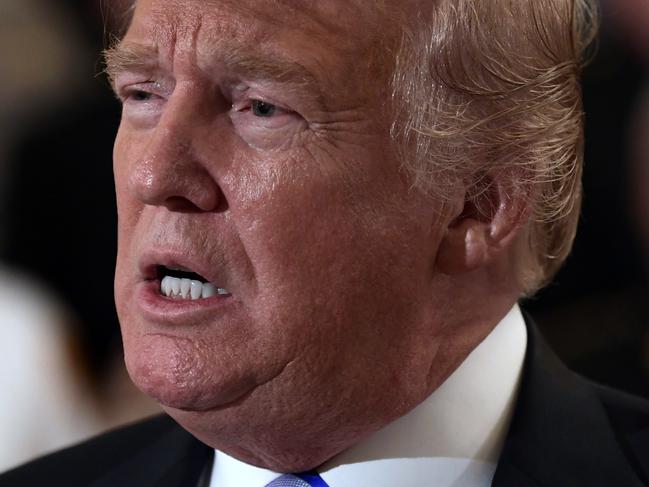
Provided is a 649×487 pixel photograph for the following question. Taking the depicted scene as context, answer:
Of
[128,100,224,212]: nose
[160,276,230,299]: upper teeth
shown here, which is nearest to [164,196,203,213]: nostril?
[128,100,224,212]: nose

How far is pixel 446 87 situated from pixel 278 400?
50 cm

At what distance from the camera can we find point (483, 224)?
193 cm

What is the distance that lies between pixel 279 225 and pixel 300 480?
41 centimetres

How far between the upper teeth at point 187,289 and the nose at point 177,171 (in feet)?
0.35

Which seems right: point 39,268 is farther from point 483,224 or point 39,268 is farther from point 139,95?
point 483,224

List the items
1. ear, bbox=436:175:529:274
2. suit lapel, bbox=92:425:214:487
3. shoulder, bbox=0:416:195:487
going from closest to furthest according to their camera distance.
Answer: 1. ear, bbox=436:175:529:274
2. suit lapel, bbox=92:425:214:487
3. shoulder, bbox=0:416:195:487

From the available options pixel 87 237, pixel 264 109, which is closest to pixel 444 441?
pixel 264 109

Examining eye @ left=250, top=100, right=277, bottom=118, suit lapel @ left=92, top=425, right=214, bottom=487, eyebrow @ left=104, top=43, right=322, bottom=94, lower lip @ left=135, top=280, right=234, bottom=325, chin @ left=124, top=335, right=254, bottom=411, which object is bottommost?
suit lapel @ left=92, top=425, right=214, bottom=487

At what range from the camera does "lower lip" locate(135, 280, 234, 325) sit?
178cm

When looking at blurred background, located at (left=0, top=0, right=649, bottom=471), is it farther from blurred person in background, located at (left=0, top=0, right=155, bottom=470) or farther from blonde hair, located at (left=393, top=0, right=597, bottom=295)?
blonde hair, located at (left=393, top=0, right=597, bottom=295)

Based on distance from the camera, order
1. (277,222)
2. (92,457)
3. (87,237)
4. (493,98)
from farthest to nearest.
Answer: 1. (87,237)
2. (92,457)
3. (493,98)
4. (277,222)

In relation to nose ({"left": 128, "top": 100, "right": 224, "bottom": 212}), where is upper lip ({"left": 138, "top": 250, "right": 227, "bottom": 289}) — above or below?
below

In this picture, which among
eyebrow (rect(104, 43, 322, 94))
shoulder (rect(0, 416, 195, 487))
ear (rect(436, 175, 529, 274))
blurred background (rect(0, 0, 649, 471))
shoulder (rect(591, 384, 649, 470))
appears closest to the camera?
eyebrow (rect(104, 43, 322, 94))

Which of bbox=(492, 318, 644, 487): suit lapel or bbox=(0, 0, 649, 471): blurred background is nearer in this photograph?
bbox=(492, 318, 644, 487): suit lapel
